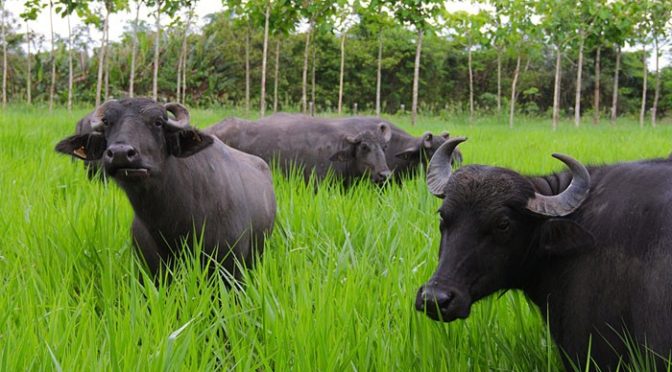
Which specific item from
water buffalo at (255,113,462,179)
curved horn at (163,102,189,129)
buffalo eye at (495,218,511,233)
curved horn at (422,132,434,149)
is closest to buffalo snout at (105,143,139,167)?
curved horn at (163,102,189,129)

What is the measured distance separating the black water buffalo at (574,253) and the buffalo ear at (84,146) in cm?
188

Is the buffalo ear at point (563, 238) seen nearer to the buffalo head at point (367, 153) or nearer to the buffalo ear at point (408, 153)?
the buffalo head at point (367, 153)

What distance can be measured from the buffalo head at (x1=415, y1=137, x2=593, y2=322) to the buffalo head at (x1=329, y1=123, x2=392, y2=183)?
15.0 feet

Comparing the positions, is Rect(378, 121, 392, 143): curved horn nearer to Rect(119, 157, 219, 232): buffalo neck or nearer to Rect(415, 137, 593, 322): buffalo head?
Rect(119, 157, 219, 232): buffalo neck

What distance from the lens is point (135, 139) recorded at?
3.18 meters

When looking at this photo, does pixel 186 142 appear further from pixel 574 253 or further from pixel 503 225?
pixel 574 253

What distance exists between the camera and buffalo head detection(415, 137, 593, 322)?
2348 millimetres

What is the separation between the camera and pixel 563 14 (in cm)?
2006

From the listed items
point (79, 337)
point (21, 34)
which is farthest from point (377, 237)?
point (21, 34)

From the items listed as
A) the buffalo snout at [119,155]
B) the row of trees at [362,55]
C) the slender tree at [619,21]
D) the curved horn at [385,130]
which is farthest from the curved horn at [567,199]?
the slender tree at [619,21]

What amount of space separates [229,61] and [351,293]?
33144 mm

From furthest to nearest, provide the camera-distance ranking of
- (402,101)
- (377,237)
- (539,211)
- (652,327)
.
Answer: (402,101) → (377,237) → (539,211) → (652,327)

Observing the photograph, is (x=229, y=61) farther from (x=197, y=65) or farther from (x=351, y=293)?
(x=351, y=293)

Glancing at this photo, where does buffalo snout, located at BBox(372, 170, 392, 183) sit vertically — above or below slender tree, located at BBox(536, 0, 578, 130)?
below
